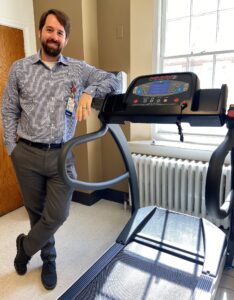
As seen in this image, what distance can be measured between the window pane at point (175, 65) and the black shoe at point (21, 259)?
2.21 metres

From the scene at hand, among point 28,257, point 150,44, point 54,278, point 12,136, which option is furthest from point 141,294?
point 150,44

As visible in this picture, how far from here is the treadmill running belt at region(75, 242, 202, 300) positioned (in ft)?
4.66

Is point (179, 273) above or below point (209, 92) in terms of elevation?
below

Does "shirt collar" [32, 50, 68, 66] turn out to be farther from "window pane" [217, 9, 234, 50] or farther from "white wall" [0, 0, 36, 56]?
"window pane" [217, 9, 234, 50]

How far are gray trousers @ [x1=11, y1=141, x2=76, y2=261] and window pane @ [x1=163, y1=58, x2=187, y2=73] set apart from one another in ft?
5.59

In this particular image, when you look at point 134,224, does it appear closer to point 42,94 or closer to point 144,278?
point 144,278

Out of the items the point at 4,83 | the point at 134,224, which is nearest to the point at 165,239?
the point at 134,224

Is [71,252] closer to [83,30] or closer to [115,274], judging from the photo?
[115,274]

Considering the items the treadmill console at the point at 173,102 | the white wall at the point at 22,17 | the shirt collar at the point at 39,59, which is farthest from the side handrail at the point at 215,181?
the white wall at the point at 22,17

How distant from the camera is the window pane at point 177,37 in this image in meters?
2.73

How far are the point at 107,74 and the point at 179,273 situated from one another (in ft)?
4.34

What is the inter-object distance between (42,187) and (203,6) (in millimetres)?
2326

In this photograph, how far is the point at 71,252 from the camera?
222 centimetres

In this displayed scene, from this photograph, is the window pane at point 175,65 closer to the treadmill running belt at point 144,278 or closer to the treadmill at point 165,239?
the treadmill at point 165,239
